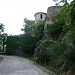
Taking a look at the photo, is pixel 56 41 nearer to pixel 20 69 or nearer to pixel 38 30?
pixel 20 69

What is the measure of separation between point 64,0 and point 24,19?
65751mm

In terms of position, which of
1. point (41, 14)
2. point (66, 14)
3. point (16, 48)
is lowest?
point (16, 48)

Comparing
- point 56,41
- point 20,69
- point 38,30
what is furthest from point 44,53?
point 38,30

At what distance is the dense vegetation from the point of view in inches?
714

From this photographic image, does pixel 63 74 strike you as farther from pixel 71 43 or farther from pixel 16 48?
pixel 16 48

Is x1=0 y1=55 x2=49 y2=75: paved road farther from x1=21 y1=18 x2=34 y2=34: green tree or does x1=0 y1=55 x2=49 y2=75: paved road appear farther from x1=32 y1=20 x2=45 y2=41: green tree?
x1=21 y1=18 x2=34 y2=34: green tree

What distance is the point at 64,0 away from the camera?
17719 millimetres

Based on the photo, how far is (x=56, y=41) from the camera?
39.8 m

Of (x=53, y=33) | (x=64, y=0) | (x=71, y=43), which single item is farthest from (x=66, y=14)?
(x=53, y=33)

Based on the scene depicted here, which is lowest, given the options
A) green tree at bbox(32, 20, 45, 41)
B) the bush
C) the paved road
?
the paved road

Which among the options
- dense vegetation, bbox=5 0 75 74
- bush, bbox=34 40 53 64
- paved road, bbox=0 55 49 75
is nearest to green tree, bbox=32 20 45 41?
dense vegetation, bbox=5 0 75 74

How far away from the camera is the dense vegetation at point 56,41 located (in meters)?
18.1

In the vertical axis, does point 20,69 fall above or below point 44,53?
below

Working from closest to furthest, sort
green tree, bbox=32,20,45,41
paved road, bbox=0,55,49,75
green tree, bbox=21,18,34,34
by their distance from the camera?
1. paved road, bbox=0,55,49,75
2. green tree, bbox=32,20,45,41
3. green tree, bbox=21,18,34,34
